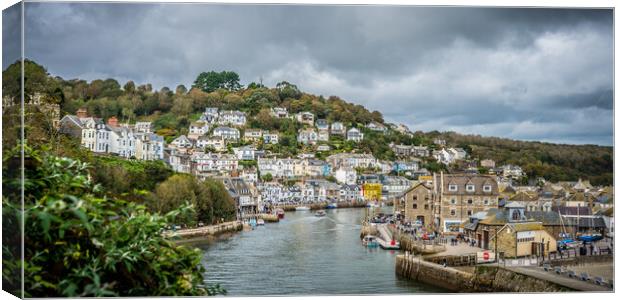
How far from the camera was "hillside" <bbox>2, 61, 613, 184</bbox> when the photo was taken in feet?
24.2

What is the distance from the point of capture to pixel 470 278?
766 centimetres

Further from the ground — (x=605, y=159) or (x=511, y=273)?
(x=605, y=159)

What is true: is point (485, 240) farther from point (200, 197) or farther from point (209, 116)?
point (209, 116)

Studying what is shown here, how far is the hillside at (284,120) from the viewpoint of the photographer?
24.2 feet

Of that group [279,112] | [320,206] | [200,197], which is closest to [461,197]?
[320,206]

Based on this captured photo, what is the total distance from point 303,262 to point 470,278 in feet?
5.80

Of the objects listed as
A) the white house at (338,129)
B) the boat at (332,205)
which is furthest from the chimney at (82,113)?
the boat at (332,205)

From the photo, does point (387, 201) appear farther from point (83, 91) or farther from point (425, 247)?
point (83, 91)

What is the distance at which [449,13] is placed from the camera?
6895 millimetres

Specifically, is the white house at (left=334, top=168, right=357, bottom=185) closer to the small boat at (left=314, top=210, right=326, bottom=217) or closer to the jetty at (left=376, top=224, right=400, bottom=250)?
the small boat at (left=314, top=210, right=326, bottom=217)

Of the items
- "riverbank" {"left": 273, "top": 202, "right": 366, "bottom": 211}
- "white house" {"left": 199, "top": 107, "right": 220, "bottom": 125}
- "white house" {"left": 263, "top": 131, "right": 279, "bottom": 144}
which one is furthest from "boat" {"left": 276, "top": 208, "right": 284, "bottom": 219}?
"white house" {"left": 199, "top": 107, "right": 220, "bottom": 125}

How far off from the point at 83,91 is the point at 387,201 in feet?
12.0

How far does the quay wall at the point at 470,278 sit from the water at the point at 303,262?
0.15m

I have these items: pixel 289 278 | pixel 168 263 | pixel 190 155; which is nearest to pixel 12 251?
pixel 168 263
